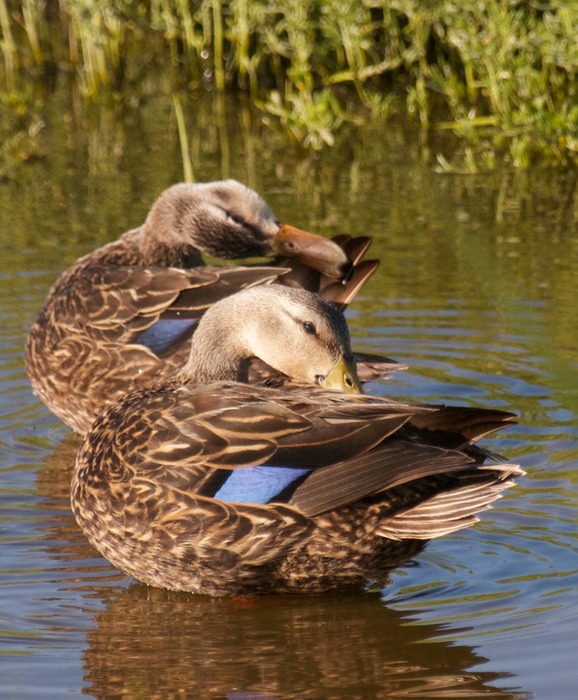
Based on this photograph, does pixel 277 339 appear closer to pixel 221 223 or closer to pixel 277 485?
pixel 277 485

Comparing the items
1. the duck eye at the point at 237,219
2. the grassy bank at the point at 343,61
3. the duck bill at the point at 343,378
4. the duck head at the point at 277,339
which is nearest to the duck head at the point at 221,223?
the duck eye at the point at 237,219

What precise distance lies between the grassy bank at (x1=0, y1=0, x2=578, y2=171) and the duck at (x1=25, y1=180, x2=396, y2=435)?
8.34 ft

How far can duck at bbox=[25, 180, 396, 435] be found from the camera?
581 centimetres

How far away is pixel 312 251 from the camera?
19.6 ft

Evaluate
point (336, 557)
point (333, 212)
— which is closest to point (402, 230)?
point (333, 212)

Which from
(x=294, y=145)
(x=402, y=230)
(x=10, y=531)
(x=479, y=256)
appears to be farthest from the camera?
(x=294, y=145)

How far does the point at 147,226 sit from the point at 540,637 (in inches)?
135

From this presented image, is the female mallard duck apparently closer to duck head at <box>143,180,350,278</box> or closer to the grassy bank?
duck head at <box>143,180,350,278</box>

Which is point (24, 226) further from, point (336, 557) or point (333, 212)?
point (336, 557)

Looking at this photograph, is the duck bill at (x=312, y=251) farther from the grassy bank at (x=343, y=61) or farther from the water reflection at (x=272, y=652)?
the grassy bank at (x=343, y=61)

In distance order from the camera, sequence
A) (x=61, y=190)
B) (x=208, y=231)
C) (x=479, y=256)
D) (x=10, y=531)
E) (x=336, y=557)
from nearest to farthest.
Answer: (x=479, y=256) → (x=336, y=557) → (x=10, y=531) → (x=208, y=231) → (x=61, y=190)

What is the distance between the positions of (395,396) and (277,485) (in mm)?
2216

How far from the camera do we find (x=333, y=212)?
Result: 344 inches

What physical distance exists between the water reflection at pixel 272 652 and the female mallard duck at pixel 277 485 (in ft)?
0.27
